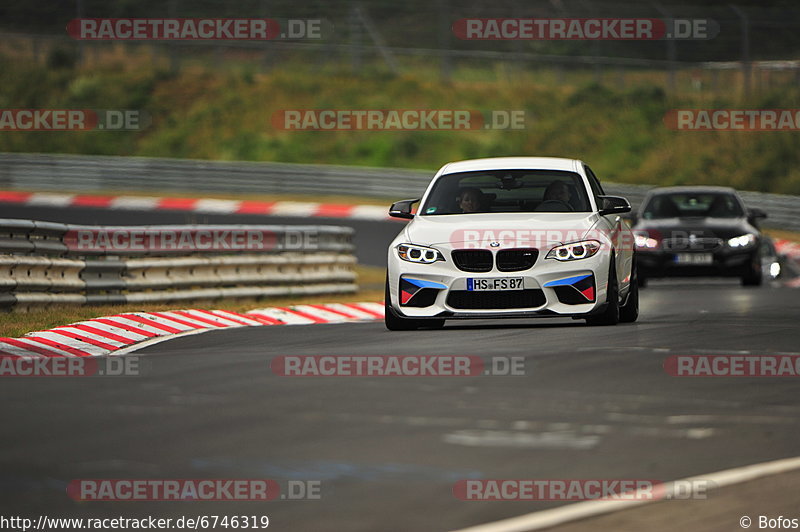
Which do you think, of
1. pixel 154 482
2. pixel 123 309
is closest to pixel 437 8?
pixel 123 309

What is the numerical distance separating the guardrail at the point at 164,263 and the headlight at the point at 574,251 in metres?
5.45

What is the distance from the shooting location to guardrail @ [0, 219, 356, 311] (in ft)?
49.5

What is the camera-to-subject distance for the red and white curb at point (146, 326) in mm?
11703

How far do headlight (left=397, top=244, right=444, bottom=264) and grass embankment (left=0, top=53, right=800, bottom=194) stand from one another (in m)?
29.7

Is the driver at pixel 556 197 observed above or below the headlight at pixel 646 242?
above

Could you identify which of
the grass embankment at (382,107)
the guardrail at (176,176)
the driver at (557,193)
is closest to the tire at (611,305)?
the driver at (557,193)

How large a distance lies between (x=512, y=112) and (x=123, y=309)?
111 ft

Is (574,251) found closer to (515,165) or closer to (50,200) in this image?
(515,165)

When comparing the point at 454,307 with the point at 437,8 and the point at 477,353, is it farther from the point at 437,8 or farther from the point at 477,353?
the point at 437,8

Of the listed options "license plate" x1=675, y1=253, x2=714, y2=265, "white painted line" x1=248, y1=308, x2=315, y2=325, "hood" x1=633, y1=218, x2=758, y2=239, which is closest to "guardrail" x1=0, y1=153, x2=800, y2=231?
"hood" x1=633, y1=218, x2=758, y2=239

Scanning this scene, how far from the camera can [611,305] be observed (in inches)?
508

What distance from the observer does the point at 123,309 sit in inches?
627

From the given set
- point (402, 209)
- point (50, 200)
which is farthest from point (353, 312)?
point (50, 200)

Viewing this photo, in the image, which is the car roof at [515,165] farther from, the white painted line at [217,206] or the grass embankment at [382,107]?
the grass embankment at [382,107]
